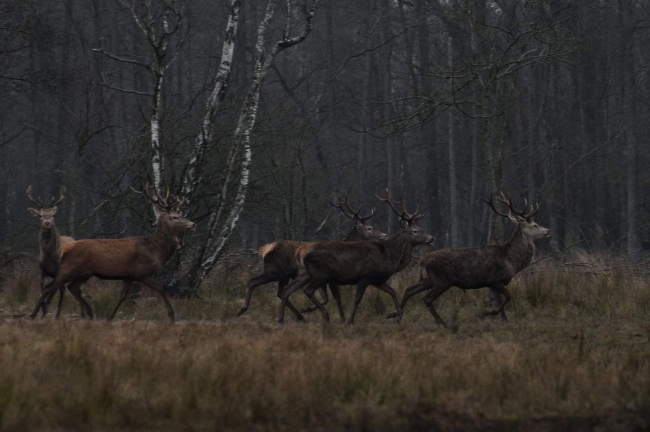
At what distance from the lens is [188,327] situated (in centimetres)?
1148

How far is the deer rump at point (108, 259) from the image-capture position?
41.8 ft

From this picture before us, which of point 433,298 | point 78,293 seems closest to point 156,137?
point 78,293

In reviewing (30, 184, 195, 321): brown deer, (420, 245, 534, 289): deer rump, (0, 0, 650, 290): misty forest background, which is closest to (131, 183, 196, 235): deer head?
(30, 184, 195, 321): brown deer

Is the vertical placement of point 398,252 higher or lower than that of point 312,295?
higher

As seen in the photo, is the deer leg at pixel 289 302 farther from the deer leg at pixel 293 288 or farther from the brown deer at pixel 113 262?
the brown deer at pixel 113 262

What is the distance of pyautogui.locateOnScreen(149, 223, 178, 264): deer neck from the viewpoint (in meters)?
13.5

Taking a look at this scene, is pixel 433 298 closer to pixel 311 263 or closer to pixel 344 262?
pixel 344 262

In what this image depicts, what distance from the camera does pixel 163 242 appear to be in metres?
13.6

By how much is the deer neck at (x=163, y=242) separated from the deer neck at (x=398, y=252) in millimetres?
2744

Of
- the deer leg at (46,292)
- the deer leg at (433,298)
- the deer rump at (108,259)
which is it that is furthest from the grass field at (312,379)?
the deer leg at (433,298)

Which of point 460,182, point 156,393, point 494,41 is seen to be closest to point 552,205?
point 460,182

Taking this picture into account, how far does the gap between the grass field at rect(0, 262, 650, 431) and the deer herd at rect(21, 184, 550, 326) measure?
3.85ft

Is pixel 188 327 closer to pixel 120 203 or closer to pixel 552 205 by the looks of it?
pixel 120 203

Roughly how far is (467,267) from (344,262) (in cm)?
155
